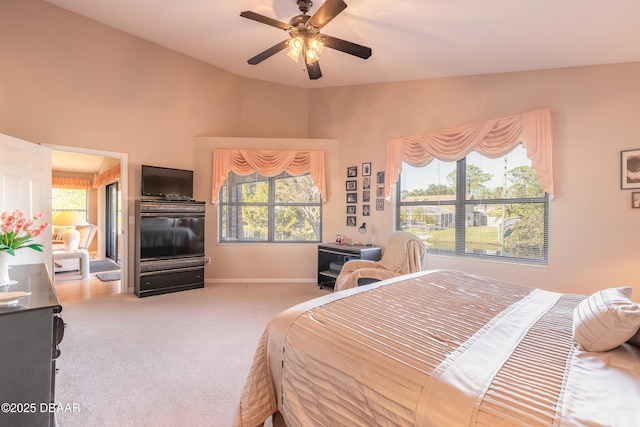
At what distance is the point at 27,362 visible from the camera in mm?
1271

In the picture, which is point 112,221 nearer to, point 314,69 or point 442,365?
point 314,69

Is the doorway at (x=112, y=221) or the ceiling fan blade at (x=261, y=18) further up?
the ceiling fan blade at (x=261, y=18)

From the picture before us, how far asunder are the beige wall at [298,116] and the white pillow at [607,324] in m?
2.45

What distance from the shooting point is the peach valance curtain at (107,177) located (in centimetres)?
695

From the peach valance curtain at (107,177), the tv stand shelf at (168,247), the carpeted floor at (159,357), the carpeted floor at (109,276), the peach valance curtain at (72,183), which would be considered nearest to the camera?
the carpeted floor at (159,357)

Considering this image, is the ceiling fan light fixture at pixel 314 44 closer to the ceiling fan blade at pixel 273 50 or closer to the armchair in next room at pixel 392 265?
the ceiling fan blade at pixel 273 50

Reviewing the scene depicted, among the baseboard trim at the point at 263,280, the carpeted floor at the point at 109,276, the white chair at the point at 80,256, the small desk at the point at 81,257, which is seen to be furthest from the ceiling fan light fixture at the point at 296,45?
the small desk at the point at 81,257

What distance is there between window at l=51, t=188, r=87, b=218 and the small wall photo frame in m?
11.3

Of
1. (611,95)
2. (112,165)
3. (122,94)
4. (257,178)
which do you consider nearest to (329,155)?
(257,178)

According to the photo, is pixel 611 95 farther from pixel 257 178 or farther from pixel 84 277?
pixel 84 277

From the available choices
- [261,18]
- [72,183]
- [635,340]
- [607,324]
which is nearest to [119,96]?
[261,18]

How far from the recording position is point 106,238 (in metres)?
8.47

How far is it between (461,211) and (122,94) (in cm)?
497

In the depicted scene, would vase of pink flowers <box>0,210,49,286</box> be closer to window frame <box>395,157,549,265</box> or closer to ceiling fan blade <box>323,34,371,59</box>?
ceiling fan blade <box>323,34,371,59</box>
